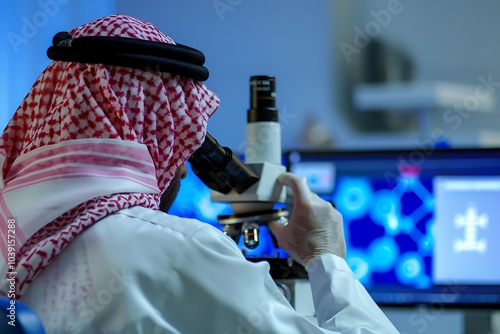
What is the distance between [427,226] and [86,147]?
1.17 m

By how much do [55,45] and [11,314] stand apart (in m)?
0.47

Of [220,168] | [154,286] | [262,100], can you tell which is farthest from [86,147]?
[262,100]

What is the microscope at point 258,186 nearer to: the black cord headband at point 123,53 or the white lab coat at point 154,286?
the black cord headband at point 123,53

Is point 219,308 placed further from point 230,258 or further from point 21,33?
point 21,33

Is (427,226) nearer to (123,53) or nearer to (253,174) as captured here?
(253,174)

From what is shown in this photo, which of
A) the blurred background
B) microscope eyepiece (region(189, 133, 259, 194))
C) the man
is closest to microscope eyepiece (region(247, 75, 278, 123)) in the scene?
microscope eyepiece (region(189, 133, 259, 194))

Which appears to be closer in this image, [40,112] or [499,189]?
[40,112]

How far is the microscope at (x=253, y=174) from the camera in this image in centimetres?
138

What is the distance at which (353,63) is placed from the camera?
3.08 m

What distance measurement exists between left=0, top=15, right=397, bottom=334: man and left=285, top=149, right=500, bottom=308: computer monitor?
2.64 ft

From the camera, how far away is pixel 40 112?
3.56 feet

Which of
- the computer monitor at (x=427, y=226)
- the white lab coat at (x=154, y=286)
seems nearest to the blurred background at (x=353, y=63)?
the computer monitor at (x=427, y=226)

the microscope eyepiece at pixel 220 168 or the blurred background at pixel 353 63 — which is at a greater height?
the blurred background at pixel 353 63

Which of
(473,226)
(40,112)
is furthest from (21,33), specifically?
(473,226)
